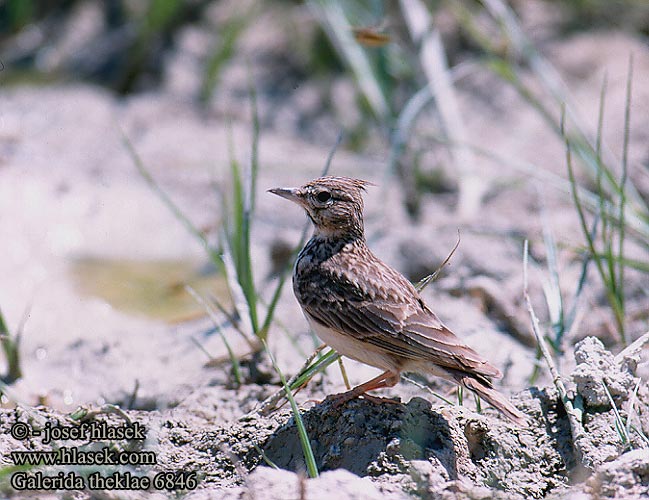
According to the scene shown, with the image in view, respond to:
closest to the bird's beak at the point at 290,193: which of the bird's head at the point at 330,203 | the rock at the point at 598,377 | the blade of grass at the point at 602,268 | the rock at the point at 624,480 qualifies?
the bird's head at the point at 330,203

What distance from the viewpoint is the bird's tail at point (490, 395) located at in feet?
11.3

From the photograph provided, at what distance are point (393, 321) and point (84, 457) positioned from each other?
4.31 ft

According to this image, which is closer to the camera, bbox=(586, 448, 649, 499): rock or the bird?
bbox=(586, 448, 649, 499): rock

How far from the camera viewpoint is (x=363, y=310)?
3902 mm

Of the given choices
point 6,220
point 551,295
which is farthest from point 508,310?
point 6,220

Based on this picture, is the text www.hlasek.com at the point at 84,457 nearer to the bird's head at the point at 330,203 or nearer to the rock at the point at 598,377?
the bird's head at the point at 330,203

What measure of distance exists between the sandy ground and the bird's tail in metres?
0.13

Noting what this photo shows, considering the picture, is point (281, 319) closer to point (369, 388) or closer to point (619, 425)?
point (369, 388)

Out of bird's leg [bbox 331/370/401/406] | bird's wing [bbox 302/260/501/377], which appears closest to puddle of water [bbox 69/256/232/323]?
bird's wing [bbox 302/260/501/377]

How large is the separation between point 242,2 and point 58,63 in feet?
6.22

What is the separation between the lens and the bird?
3.67m

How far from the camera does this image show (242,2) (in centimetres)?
926

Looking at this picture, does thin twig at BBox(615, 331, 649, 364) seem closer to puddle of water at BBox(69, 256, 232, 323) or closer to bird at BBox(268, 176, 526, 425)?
bird at BBox(268, 176, 526, 425)

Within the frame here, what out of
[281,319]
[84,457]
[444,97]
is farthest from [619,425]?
[444,97]
